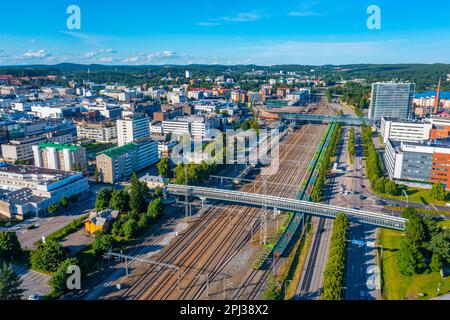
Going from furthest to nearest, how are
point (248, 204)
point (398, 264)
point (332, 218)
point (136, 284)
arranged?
point (248, 204) < point (332, 218) < point (398, 264) < point (136, 284)

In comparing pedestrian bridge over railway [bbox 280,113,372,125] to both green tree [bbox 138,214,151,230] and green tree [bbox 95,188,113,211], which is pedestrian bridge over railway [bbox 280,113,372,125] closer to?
green tree [bbox 95,188,113,211]

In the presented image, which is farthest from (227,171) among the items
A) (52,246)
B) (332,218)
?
(52,246)

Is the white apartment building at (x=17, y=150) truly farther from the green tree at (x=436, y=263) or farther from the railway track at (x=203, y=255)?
the green tree at (x=436, y=263)

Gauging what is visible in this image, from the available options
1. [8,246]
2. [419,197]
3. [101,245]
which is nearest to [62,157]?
[8,246]

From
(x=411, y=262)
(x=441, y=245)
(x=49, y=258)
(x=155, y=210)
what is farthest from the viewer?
(x=155, y=210)

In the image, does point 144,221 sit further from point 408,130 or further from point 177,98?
point 177,98

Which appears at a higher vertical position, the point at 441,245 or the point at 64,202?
the point at 441,245

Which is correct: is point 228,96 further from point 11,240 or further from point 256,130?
point 11,240
